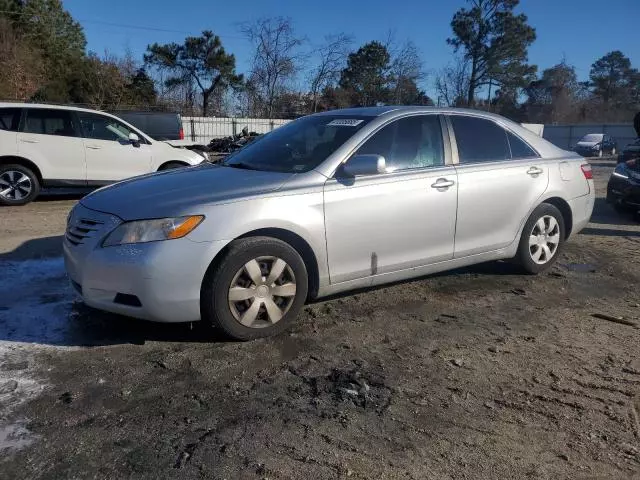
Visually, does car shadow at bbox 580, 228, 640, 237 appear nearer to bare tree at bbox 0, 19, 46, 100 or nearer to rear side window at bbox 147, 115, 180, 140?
rear side window at bbox 147, 115, 180, 140

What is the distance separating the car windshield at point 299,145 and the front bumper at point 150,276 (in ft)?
3.42

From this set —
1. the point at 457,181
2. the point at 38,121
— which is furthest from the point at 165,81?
the point at 457,181

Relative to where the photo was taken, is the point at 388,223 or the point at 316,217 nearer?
the point at 316,217

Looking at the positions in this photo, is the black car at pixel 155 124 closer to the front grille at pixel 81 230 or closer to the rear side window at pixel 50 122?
the rear side window at pixel 50 122

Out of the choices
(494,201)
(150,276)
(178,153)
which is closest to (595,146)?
(178,153)

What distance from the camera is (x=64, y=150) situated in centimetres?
918

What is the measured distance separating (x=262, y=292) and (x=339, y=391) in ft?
3.01

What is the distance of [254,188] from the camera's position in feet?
12.0

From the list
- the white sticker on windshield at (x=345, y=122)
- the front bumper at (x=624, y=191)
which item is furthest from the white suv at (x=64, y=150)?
the front bumper at (x=624, y=191)

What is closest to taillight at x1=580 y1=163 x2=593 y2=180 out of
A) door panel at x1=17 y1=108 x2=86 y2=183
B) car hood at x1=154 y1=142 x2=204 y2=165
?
car hood at x1=154 y1=142 x2=204 y2=165

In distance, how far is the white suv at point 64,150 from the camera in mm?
8805

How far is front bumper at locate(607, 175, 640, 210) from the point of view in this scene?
862cm

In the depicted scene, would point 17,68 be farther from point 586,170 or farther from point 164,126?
point 586,170

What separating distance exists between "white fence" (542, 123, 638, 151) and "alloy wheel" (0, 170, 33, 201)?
41.8 metres
